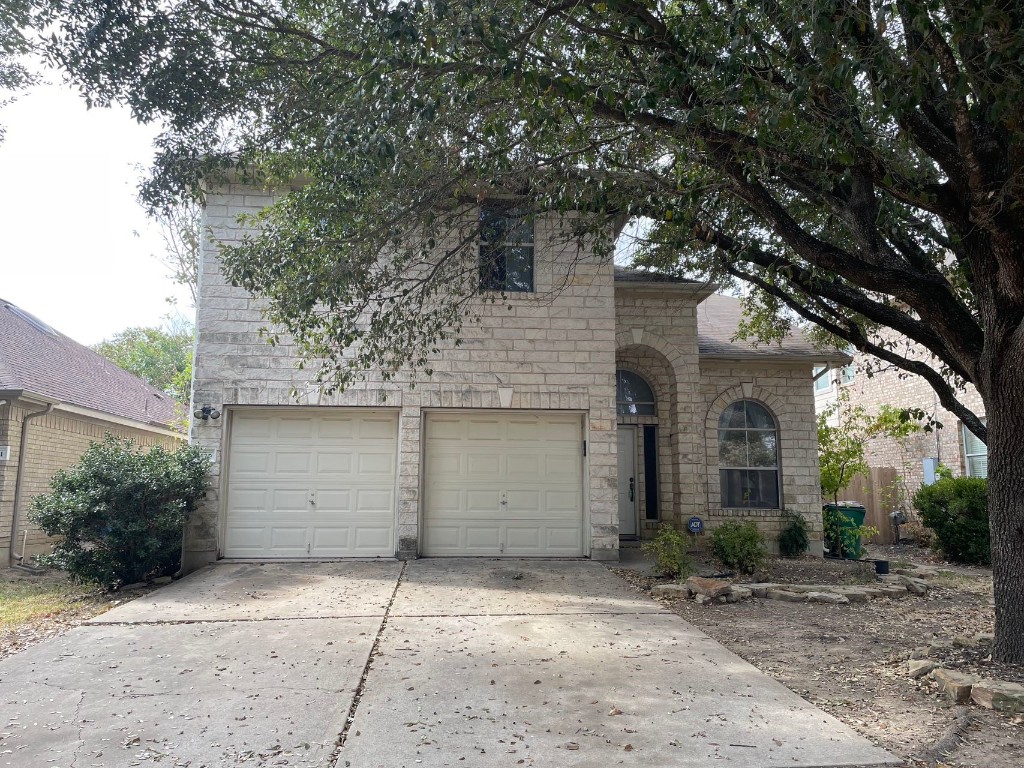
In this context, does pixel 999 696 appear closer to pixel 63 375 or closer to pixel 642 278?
pixel 642 278

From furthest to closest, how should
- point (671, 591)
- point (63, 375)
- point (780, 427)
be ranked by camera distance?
point (63, 375) < point (780, 427) < point (671, 591)

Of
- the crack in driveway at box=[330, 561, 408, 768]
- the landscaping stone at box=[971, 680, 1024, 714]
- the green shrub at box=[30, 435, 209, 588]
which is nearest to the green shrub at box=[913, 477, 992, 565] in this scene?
the landscaping stone at box=[971, 680, 1024, 714]

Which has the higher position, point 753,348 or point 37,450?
point 753,348

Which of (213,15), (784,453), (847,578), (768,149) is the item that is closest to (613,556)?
(847,578)

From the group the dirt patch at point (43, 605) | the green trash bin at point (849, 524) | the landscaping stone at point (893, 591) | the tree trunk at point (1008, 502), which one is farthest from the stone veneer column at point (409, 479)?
the green trash bin at point (849, 524)

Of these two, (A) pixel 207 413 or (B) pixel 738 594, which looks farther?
(A) pixel 207 413

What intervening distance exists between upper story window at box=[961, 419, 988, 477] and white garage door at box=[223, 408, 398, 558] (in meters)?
12.6

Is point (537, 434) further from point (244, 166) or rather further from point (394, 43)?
point (394, 43)

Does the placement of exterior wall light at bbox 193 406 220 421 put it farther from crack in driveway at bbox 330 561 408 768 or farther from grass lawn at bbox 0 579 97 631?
crack in driveway at bbox 330 561 408 768

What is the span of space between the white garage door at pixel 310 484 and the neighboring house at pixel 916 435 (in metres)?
9.30

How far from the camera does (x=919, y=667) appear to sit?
5262 millimetres

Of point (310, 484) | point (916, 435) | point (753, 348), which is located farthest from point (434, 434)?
point (916, 435)

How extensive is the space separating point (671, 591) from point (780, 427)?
5.58 m

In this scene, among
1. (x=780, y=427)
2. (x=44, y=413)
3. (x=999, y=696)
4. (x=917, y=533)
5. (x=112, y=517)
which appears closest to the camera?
(x=999, y=696)
